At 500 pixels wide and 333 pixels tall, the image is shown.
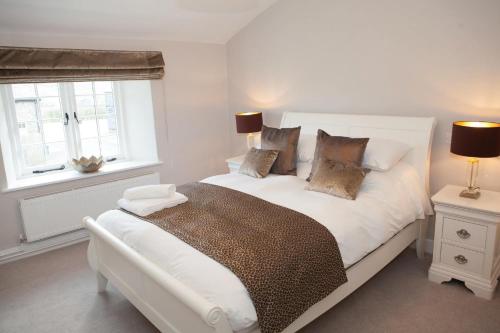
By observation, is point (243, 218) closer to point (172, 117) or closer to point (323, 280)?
point (323, 280)

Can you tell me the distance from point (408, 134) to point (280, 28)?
1802 millimetres

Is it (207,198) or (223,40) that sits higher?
(223,40)

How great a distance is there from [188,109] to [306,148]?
5.52 feet

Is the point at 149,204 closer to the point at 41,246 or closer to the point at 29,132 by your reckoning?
the point at 41,246

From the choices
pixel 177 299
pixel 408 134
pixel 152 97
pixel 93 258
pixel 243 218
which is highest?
pixel 152 97

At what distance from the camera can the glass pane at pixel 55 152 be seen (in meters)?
3.67

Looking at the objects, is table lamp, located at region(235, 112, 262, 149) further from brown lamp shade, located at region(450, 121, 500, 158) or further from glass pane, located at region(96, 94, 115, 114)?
brown lamp shade, located at region(450, 121, 500, 158)

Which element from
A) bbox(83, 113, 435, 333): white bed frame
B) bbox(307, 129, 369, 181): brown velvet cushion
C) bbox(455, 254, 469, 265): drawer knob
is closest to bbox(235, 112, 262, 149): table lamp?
bbox(83, 113, 435, 333): white bed frame

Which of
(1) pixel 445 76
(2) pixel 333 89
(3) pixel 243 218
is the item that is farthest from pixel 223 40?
(3) pixel 243 218

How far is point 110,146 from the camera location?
4.11 metres

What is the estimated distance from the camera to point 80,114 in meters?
3.78

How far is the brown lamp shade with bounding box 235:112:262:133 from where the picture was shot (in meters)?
3.98

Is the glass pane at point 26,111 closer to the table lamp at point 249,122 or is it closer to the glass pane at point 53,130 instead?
the glass pane at point 53,130

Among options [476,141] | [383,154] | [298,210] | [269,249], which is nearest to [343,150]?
[383,154]
